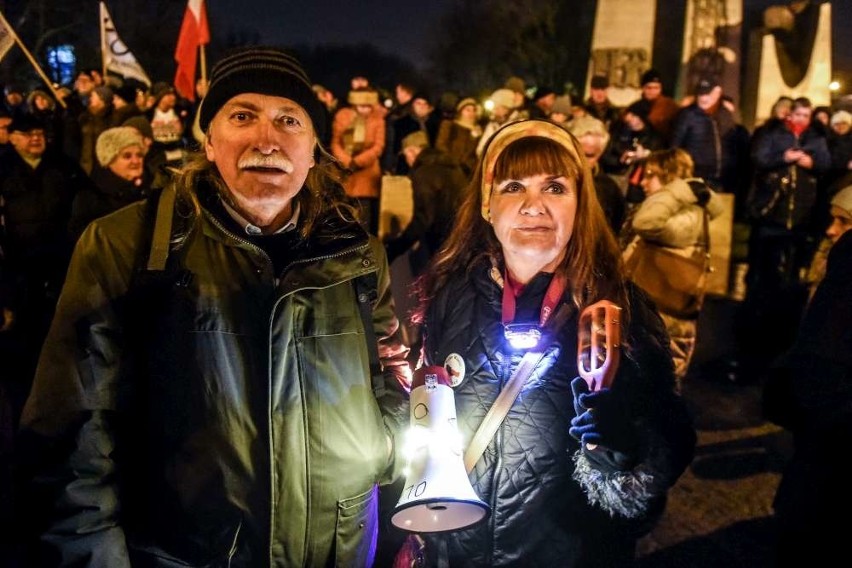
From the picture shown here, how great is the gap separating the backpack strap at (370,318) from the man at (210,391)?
8cm

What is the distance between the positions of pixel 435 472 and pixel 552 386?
565 mm

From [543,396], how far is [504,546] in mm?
537

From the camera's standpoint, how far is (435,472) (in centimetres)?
196

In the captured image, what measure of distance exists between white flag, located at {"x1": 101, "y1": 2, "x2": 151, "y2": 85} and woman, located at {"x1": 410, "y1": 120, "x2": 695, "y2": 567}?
11239 millimetres

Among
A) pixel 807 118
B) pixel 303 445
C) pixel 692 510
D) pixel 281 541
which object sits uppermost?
pixel 807 118

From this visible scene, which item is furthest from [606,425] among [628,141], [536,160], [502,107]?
[502,107]

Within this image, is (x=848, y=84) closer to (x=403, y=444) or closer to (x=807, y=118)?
(x=807, y=118)

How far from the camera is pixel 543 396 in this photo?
2291mm

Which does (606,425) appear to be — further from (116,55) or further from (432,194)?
(116,55)

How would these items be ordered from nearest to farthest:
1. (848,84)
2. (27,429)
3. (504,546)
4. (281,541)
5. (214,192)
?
(27,429) → (281,541) → (214,192) → (504,546) → (848,84)

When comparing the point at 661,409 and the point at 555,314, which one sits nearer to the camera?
the point at 661,409

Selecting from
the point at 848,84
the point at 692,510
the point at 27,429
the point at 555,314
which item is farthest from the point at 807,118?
the point at 848,84

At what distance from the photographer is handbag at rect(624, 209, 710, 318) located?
16.5ft

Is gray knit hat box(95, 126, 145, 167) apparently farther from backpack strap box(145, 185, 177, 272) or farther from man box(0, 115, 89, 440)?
backpack strap box(145, 185, 177, 272)
